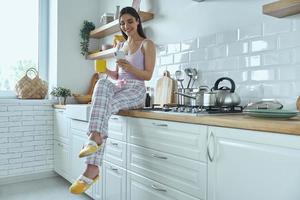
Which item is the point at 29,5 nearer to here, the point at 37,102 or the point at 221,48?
the point at 37,102

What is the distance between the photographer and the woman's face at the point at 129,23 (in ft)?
7.25

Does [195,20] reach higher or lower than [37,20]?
lower

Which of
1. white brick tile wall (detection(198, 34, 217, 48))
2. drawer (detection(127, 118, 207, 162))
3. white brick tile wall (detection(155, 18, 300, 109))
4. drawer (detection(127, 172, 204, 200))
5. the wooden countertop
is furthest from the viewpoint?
white brick tile wall (detection(198, 34, 217, 48))

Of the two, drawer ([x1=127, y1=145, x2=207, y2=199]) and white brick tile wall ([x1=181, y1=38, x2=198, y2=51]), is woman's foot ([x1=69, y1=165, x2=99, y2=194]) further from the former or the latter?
white brick tile wall ([x1=181, y1=38, x2=198, y2=51])

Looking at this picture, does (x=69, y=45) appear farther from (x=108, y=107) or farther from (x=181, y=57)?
(x=108, y=107)

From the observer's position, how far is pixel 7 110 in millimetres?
2953

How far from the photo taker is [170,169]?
1.54 m

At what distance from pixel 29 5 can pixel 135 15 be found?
1846 millimetres

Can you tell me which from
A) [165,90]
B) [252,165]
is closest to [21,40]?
[165,90]

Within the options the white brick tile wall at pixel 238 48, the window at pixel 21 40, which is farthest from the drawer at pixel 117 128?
the window at pixel 21 40

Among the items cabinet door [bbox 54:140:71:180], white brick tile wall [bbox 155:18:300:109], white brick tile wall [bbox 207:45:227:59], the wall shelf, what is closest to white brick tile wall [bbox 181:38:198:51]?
white brick tile wall [bbox 155:18:300:109]

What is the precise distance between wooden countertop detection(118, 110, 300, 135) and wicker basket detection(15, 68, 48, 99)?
189 centimetres

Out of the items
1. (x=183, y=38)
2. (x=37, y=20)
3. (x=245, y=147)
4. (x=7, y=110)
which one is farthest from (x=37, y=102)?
(x=245, y=147)

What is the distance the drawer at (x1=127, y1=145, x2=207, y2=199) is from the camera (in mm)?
1372
